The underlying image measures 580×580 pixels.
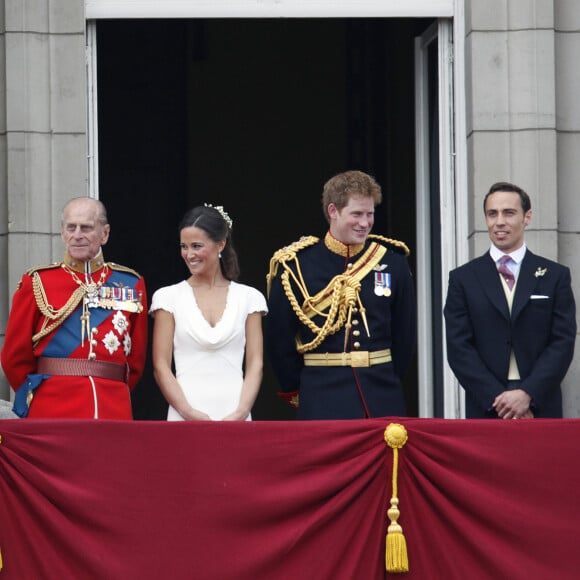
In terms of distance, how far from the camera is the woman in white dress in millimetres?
8384

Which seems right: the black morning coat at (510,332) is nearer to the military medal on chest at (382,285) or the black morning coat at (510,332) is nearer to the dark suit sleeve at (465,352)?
the dark suit sleeve at (465,352)

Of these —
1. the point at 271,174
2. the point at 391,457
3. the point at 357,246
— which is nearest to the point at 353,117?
the point at 271,174

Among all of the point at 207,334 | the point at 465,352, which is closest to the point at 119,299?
the point at 207,334

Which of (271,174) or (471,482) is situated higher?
(271,174)

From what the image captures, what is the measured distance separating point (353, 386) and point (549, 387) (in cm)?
94

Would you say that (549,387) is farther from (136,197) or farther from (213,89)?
(213,89)

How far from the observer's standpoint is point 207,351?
27.8ft

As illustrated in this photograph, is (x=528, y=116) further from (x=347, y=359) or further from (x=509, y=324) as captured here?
(x=347, y=359)

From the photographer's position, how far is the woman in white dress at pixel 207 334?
27.5 ft

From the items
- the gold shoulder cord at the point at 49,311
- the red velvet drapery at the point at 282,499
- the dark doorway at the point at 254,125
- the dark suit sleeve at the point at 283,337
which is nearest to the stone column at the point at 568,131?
the dark suit sleeve at the point at 283,337

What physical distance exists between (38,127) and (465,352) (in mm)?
3055

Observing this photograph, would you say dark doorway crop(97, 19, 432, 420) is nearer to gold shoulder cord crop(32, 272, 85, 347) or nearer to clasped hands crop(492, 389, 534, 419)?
gold shoulder cord crop(32, 272, 85, 347)

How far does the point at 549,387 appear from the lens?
8453 mm

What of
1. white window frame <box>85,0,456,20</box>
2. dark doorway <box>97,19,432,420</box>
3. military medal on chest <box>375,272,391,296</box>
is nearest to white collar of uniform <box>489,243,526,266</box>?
military medal on chest <box>375,272,391,296</box>
